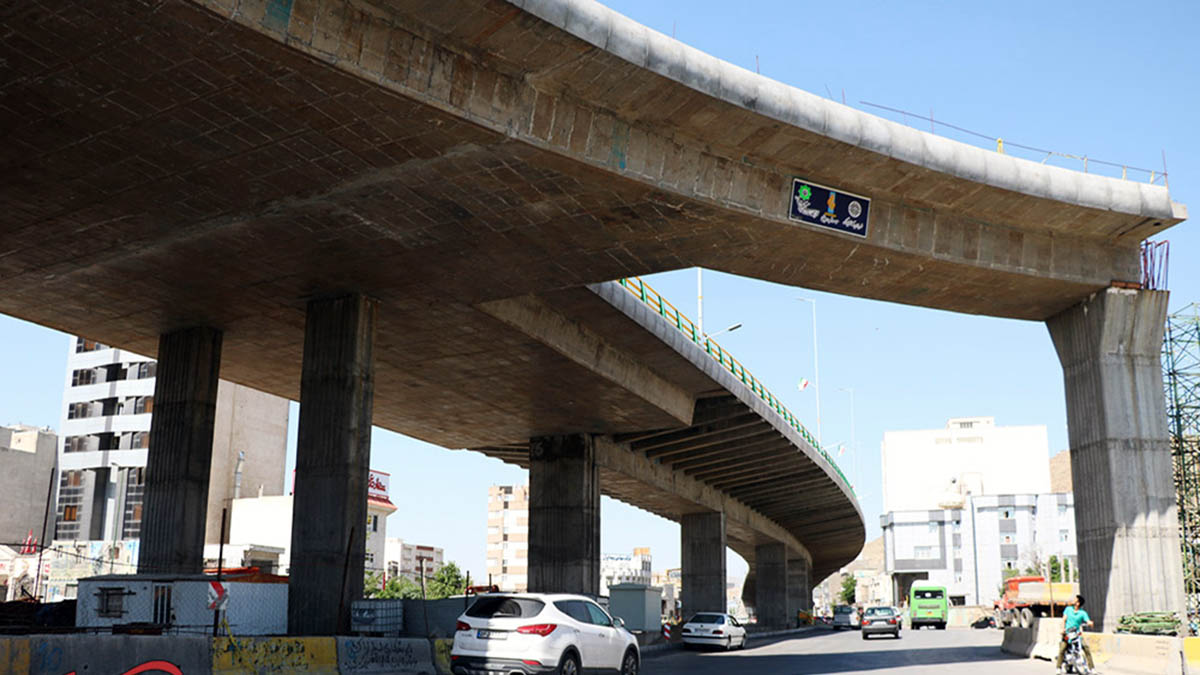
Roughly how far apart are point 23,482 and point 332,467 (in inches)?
3342

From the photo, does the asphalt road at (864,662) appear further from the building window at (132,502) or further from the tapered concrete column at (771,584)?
the building window at (132,502)

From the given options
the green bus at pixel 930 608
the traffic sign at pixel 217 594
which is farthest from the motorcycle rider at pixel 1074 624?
the green bus at pixel 930 608

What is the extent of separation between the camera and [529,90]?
19.3 m

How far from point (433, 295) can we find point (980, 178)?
45.4ft

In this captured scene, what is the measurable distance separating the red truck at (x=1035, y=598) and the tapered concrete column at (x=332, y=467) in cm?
2472

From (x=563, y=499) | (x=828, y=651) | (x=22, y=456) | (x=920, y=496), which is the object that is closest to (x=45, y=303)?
(x=563, y=499)

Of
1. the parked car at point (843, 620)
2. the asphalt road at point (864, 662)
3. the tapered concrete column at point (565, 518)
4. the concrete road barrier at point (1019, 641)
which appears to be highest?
the tapered concrete column at point (565, 518)

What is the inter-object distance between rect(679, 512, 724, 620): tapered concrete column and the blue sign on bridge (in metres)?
41.6

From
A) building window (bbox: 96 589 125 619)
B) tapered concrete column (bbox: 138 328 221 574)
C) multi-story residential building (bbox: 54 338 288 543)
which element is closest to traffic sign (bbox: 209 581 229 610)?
building window (bbox: 96 589 125 619)

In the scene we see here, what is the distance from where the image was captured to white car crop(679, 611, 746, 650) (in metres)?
41.9

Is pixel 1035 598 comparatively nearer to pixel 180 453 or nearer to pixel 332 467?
pixel 332 467

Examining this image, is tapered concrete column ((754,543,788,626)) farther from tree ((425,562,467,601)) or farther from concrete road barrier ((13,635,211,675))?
concrete road barrier ((13,635,211,675))

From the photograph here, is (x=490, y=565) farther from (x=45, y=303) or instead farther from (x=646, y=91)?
(x=646, y=91)

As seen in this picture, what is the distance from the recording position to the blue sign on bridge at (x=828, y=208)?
2327cm
